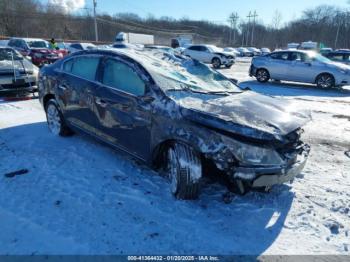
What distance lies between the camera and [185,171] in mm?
3150

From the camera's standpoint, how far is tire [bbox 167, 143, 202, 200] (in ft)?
10.3

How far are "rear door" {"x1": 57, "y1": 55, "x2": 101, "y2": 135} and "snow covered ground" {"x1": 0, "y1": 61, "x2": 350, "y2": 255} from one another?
52 centimetres

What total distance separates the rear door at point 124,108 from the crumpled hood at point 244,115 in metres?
0.49

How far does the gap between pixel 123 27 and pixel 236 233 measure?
3583 inches

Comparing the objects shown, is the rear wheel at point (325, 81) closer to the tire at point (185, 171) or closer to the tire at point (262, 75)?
the tire at point (262, 75)

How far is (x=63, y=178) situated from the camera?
3805 mm

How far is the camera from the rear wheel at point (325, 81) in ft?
40.4

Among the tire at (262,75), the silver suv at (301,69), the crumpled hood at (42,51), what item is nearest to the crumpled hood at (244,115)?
the silver suv at (301,69)

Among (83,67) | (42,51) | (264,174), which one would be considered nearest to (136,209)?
(264,174)

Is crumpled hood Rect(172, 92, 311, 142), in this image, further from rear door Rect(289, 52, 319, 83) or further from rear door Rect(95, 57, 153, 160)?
rear door Rect(289, 52, 319, 83)

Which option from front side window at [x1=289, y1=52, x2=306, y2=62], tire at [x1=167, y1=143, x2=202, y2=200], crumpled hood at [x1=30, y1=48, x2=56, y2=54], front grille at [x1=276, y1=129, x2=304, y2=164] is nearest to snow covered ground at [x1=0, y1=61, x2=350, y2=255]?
tire at [x1=167, y1=143, x2=202, y2=200]

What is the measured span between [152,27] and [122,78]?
4018 inches

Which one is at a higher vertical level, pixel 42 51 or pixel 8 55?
pixel 8 55

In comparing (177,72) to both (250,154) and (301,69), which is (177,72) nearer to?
(250,154)
